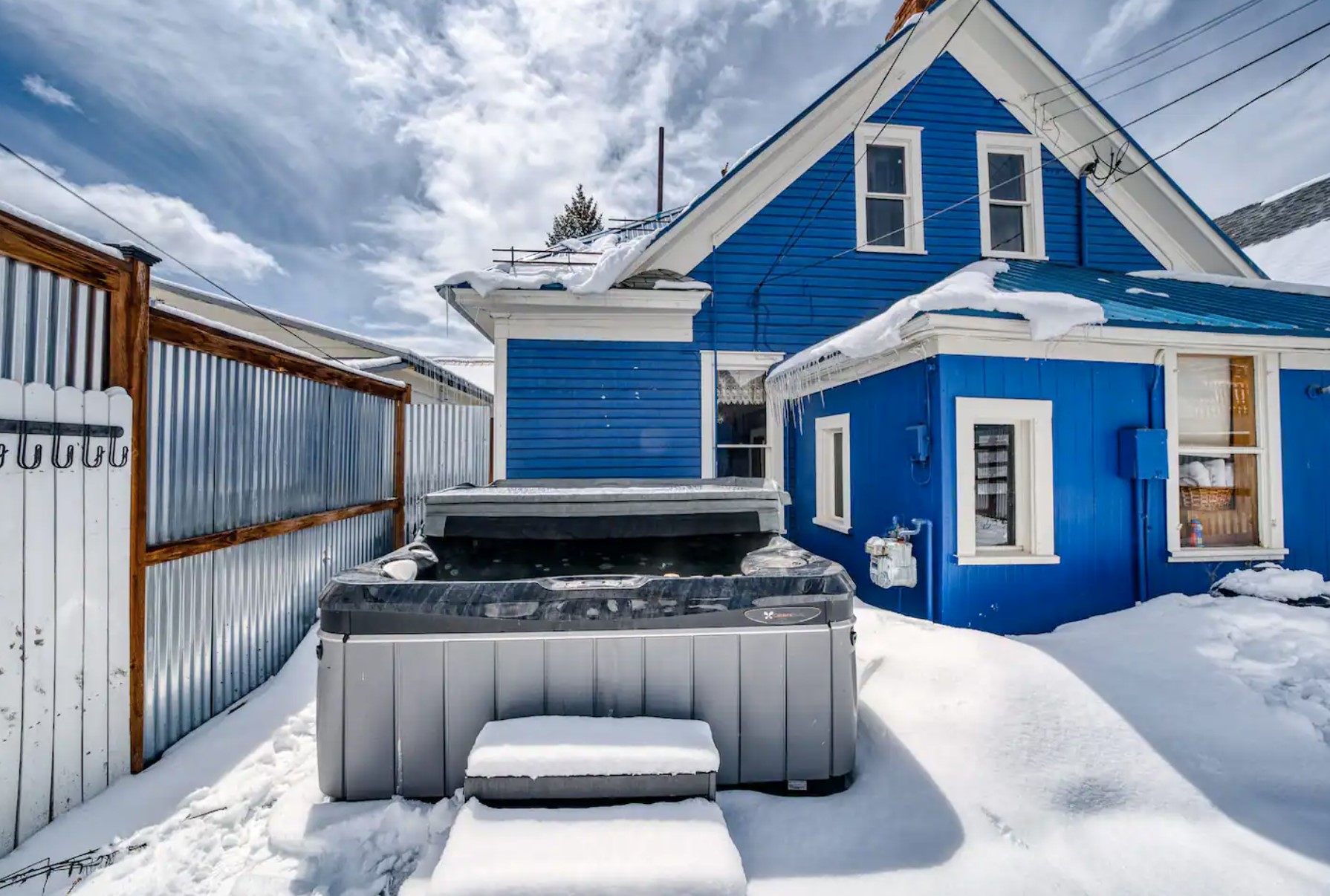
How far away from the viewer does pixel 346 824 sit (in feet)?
6.32

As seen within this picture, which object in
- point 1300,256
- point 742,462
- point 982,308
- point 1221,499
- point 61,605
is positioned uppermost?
point 1300,256

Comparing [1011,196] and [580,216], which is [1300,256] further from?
[580,216]

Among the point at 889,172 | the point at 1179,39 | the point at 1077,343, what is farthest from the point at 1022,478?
the point at 889,172

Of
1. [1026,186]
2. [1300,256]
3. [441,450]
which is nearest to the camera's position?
[441,450]

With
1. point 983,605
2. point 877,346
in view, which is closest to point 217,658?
point 877,346

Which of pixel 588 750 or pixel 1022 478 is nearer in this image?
pixel 588 750

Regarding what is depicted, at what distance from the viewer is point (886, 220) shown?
6680mm

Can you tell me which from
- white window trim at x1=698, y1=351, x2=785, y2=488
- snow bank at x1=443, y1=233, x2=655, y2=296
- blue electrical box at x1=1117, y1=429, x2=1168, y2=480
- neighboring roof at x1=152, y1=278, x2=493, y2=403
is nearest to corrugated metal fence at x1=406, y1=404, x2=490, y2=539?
snow bank at x1=443, y1=233, x2=655, y2=296

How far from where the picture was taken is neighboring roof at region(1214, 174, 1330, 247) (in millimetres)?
9180

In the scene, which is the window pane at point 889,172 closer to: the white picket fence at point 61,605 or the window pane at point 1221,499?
the window pane at point 1221,499

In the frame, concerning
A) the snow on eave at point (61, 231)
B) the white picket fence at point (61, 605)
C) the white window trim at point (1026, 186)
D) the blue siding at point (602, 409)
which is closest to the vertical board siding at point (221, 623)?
the white picket fence at point (61, 605)

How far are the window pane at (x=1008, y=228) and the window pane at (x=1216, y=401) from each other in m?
2.92

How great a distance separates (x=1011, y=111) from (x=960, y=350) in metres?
4.86

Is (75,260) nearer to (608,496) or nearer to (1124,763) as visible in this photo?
(608,496)
